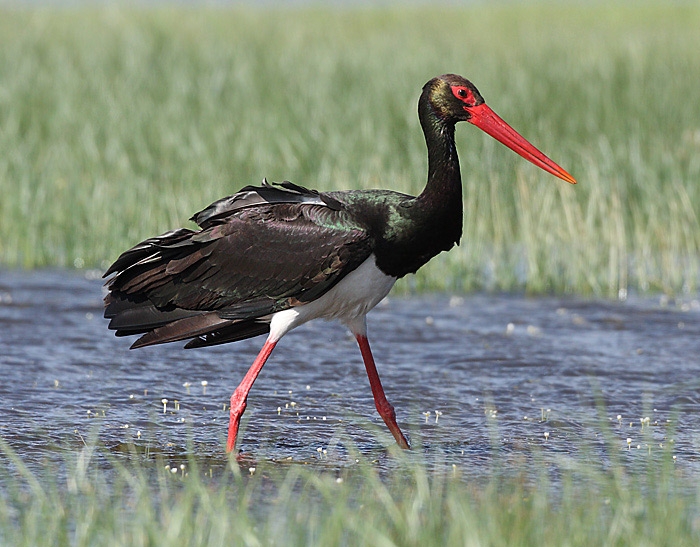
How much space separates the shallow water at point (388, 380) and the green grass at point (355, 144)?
38 centimetres

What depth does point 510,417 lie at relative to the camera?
521 centimetres

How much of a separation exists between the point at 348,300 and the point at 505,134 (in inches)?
35.2

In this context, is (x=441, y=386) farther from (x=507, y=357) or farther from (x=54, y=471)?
(x=54, y=471)

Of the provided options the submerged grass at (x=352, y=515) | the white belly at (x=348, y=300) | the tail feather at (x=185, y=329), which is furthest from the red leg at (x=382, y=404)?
the submerged grass at (x=352, y=515)

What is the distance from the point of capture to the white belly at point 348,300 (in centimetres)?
464

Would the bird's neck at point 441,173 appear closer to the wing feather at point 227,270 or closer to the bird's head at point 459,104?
the bird's head at point 459,104

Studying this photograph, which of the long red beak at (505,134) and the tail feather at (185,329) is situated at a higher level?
the long red beak at (505,134)

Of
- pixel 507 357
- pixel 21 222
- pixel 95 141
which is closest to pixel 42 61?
pixel 95 141

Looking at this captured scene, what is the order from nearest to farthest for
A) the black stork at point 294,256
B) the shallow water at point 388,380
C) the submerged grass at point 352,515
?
1. the submerged grass at point 352,515
2. the black stork at point 294,256
3. the shallow water at point 388,380

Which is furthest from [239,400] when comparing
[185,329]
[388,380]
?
[388,380]

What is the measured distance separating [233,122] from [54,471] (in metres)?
5.88

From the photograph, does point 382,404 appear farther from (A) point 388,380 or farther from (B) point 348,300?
(A) point 388,380

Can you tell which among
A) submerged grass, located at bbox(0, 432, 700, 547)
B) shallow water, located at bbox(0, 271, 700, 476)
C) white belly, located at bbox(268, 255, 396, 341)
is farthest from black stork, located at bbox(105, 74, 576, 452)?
submerged grass, located at bbox(0, 432, 700, 547)

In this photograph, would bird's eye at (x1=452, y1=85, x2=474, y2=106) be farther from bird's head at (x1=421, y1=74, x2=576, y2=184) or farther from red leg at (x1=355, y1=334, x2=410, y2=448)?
red leg at (x1=355, y1=334, x2=410, y2=448)
